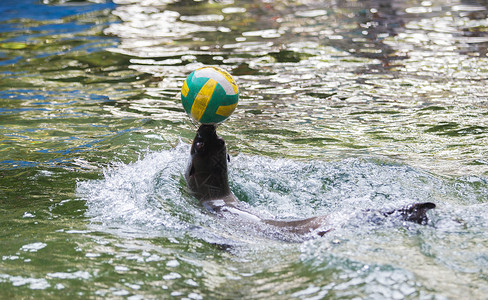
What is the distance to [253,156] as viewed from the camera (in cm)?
679

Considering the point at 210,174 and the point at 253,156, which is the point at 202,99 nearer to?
the point at 210,174

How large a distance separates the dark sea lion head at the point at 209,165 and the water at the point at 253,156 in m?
0.20

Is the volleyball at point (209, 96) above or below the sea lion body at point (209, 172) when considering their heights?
above

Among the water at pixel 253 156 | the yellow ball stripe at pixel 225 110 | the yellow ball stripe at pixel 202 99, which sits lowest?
the water at pixel 253 156

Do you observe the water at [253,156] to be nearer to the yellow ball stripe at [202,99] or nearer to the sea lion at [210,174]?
the sea lion at [210,174]

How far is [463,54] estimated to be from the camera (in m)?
11.7

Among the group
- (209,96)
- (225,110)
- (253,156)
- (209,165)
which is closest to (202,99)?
(209,96)

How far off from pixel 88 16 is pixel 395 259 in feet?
49.4

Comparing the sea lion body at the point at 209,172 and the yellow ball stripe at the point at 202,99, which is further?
the sea lion body at the point at 209,172

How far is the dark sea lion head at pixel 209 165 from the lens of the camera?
198 inches

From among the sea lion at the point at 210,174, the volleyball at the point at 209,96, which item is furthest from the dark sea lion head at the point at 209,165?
the volleyball at the point at 209,96

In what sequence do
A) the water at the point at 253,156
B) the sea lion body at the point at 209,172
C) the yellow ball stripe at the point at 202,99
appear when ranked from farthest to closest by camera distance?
1. the sea lion body at the point at 209,172
2. the yellow ball stripe at the point at 202,99
3. the water at the point at 253,156

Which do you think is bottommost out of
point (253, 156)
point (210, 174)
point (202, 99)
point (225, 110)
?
point (253, 156)

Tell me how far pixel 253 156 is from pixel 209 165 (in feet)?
5.88
